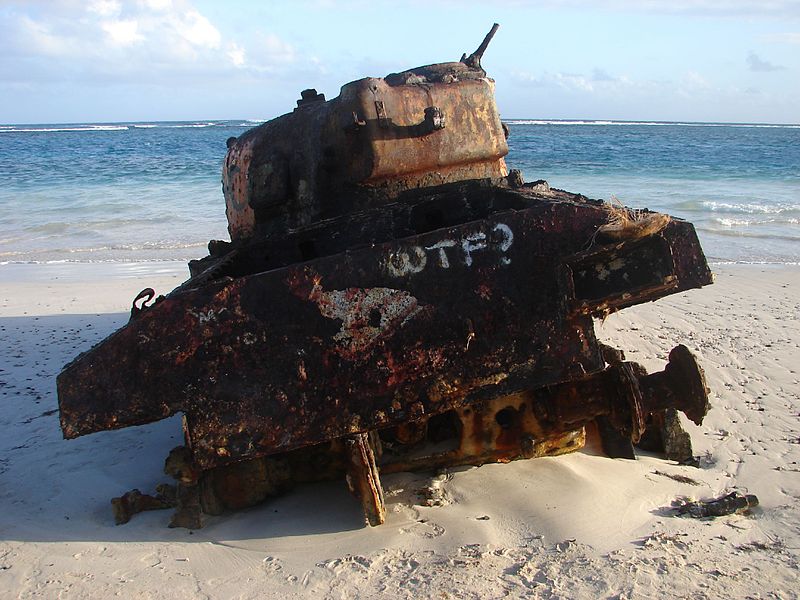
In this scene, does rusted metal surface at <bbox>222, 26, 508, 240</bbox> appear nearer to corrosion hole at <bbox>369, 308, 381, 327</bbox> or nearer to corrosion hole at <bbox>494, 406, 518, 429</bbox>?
corrosion hole at <bbox>369, 308, 381, 327</bbox>

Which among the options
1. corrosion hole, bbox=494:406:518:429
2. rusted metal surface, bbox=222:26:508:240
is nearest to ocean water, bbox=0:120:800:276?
rusted metal surface, bbox=222:26:508:240

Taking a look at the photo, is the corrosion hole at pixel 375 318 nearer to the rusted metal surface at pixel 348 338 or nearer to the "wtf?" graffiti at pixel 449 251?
the rusted metal surface at pixel 348 338

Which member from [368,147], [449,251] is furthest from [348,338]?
[368,147]

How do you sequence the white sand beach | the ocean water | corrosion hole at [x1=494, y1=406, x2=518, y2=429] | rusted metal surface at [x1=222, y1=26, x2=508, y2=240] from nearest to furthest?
the white sand beach < corrosion hole at [x1=494, y1=406, x2=518, y2=429] < rusted metal surface at [x1=222, y1=26, x2=508, y2=240] < the ocean water

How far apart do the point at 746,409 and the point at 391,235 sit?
280cm

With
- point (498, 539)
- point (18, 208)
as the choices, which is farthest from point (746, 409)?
point (18, 208)

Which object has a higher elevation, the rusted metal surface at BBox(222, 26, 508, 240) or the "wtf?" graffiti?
the rusted metal surface at BBox(222, 26, 508, 240)

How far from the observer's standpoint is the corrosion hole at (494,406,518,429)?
11.2ft

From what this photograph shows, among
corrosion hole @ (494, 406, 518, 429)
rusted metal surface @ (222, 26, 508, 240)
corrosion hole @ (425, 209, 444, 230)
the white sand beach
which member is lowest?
the white sand beach

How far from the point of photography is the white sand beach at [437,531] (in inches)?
113

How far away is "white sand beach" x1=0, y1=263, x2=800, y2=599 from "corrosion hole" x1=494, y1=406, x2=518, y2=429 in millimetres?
327

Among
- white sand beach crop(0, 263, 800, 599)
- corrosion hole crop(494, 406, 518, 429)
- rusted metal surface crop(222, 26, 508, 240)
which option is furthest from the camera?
rusted metal surface crop(222, 26, 508, 240)

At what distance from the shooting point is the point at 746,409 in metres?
4.87

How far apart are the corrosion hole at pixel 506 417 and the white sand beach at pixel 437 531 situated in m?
0.33
